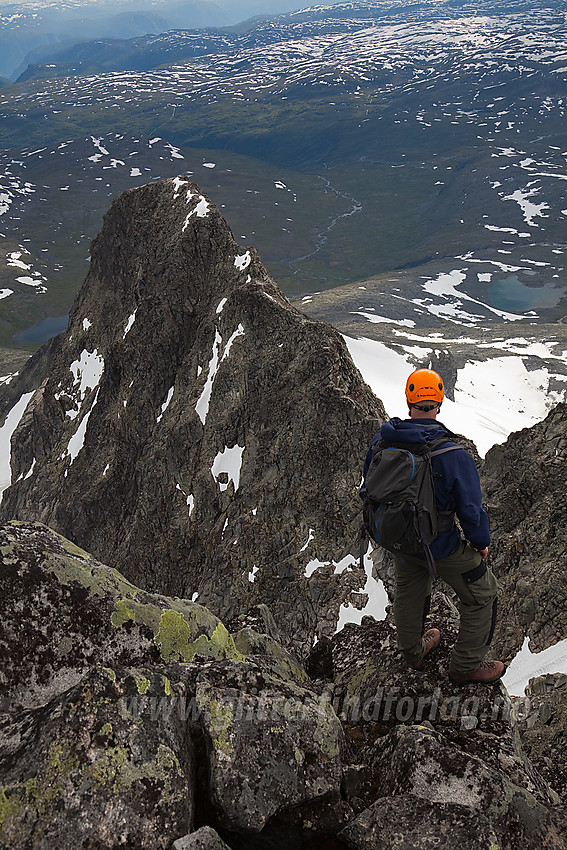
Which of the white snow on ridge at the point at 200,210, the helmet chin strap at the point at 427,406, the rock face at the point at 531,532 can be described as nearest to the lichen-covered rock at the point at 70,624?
the helmet chin strap at the point at 427,406

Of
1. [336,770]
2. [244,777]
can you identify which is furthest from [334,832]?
[244,777]

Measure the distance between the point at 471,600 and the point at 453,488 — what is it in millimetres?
2031

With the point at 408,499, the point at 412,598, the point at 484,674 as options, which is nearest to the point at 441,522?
the point at 408,499

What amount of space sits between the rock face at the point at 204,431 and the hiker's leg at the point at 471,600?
807 cm

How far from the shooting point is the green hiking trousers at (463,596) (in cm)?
885

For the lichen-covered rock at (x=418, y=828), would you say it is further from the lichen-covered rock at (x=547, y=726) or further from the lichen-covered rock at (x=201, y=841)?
the lichen-covered rock at (x=547, y=726)

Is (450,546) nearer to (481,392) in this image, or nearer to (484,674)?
(484,674)

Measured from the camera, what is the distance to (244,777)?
23.9ft

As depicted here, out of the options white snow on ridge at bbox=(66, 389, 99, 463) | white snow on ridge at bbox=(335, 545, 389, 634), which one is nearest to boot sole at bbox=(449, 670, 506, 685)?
white snow on ridge at bbox=(335, 545, 389, 634)

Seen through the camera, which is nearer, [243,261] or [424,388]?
[424,388]

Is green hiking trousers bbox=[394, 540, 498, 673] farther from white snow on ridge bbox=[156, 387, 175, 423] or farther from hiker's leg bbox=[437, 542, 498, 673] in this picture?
white snow on ridge bbox=[156, 387, 175, 423]

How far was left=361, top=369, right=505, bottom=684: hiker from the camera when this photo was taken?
834 centimetres

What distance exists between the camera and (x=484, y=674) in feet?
29.9

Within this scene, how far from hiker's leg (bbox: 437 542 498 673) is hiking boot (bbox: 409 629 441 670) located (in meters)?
0.87
